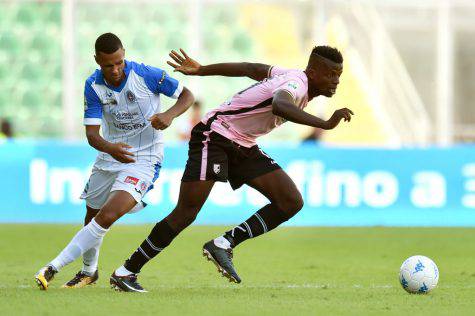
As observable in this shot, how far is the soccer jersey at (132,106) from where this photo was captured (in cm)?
821

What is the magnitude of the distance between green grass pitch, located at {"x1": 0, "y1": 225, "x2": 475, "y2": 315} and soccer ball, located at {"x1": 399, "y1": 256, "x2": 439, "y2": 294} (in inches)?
3.8

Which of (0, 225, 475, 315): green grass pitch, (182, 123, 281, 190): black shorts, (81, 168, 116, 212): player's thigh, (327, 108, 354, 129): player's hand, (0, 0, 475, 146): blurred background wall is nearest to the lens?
(0, 225, 475, 315): green grass pitch

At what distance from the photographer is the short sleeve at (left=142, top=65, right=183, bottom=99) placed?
27.3 ft

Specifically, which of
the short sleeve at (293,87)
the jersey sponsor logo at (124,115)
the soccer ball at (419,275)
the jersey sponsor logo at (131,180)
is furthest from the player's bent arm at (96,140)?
the soccer ball at (419,275)

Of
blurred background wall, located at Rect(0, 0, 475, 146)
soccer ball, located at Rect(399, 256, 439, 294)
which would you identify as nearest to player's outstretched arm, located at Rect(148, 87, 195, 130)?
soccer ball, located at Rect(399, 256, 439, 294)

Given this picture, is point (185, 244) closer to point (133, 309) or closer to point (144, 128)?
point (144, 128)

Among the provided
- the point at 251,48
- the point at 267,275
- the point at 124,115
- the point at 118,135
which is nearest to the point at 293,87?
the point at 124,115

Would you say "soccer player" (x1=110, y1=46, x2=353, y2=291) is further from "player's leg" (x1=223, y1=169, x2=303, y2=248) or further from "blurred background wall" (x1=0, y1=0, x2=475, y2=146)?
"blurred background wall" (x1=0, y1=0, x2=475, y2=146)

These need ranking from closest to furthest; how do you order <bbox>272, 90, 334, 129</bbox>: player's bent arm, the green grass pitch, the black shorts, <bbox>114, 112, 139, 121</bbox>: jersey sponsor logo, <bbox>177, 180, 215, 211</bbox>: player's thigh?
the green grass pitch → <bbox>272, 90, 334, 129</bbox>: player's bent arm → <bbox>177, 180, 215, 211</bbox>: player's thigh → the black shorts → <bbox>114, 112, 139, 121</bbox>: jersey sponsor logo

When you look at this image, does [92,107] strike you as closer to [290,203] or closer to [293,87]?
[293,87]

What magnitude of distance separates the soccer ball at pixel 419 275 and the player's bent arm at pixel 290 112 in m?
1.29

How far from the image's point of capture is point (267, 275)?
9.89 m

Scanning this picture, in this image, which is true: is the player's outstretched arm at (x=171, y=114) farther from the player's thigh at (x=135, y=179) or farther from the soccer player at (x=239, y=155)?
the player's thigh at (x=135, y=179)

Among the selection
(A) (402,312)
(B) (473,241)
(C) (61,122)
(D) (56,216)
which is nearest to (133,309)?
(A) (402,312)
